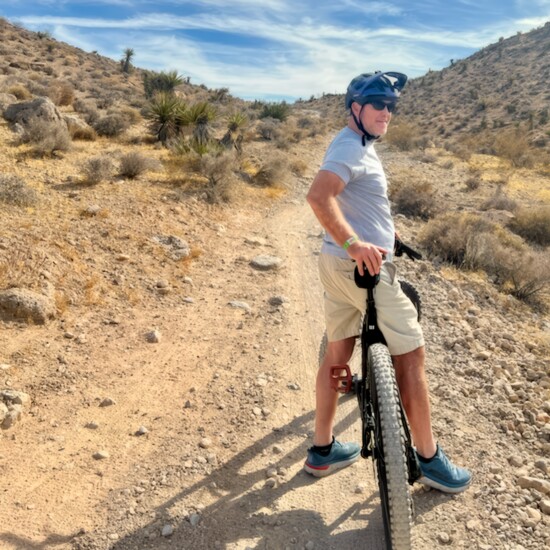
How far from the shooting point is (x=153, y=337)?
4387 millimetres

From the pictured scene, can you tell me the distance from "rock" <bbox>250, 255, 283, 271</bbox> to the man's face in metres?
4.31

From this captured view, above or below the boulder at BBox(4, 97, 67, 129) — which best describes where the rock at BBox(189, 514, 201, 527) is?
below

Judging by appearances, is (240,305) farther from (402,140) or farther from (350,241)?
(402,140)

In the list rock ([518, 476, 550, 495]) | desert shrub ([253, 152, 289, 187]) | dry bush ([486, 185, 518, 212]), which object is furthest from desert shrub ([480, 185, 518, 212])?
rock ([518, 476, 550, 495])

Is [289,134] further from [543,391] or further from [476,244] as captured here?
[543,391]

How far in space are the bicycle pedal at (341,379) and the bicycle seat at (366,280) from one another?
0.51 metres

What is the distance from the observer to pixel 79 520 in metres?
2.45

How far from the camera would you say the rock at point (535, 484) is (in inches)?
108

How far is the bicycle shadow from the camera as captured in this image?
236 cm

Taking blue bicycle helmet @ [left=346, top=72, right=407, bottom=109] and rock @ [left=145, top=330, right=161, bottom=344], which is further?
rock @ [left=145, top=330, right=161, bottom=344]

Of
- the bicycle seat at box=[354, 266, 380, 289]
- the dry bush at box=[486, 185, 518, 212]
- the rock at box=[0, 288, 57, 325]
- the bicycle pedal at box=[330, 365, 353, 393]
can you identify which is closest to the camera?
the bicycle seat at box=[354, 266, 380, 289]

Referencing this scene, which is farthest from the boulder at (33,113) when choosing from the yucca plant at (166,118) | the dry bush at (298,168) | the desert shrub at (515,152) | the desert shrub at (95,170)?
the desert shrub at (515,152)

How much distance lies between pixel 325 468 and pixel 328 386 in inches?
22.5

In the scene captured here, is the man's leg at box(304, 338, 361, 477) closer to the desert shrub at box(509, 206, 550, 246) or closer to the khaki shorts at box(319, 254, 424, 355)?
the khaki shorts at box(319, 254, 424, 355)
